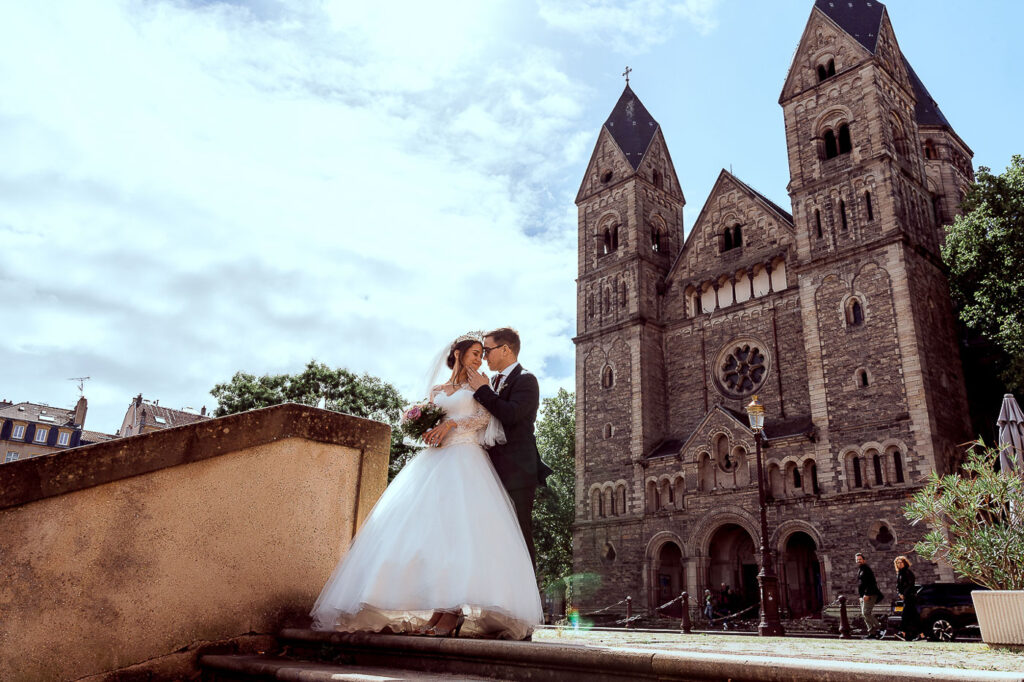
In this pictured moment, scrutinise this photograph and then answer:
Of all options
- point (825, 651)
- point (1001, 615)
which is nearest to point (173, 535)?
point (825, 651)

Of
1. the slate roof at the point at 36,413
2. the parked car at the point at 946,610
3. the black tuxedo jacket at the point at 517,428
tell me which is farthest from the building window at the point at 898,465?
the slate roof at the point at 36,413

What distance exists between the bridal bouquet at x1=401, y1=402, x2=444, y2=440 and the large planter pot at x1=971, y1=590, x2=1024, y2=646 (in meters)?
5.37

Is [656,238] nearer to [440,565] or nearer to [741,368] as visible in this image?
[741,368]

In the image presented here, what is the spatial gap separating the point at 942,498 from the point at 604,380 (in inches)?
837

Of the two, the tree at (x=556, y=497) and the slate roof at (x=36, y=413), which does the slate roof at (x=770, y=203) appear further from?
the slate roof at (x=36, y=413)

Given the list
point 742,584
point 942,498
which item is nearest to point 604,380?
point 742,584

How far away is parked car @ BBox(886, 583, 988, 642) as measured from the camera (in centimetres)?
1164

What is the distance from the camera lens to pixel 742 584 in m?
23.5

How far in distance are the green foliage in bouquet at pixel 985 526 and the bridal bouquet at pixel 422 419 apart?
5160 millimetres

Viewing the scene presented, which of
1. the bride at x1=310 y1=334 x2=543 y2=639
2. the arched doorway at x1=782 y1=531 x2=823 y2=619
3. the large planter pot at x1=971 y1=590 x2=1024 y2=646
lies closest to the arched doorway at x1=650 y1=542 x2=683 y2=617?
the arched doorway at x1=782 y1=531 x2=823 y2=619

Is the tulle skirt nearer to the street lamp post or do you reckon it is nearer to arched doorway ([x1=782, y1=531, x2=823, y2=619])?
the street lamp post

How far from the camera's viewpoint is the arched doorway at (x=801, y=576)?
2168 cm

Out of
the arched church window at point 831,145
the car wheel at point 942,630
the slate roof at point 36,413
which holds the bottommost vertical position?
the car wheel at point 942,630

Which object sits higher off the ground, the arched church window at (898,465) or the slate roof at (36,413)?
the slate roof at (36,413)
